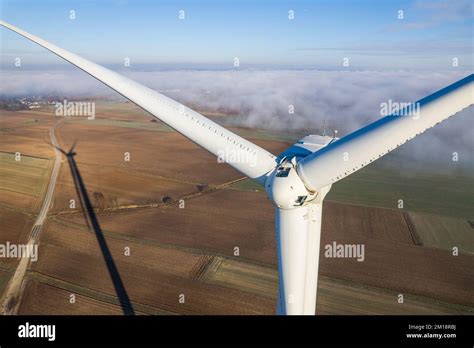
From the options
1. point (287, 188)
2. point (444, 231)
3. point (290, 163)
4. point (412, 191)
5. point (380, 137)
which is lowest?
point (444, 231)

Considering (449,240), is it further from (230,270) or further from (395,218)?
(230,270)

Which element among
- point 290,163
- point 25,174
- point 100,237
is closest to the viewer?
Result: point 290,163

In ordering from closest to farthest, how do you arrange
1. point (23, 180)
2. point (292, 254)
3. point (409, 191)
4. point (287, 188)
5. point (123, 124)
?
point (287, 188) < point (292, 254) < point (409, 191) < point (23, 180) < point (123, 124)

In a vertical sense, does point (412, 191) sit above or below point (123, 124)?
below

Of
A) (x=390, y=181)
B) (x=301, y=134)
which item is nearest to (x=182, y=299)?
(x=390, y=181)

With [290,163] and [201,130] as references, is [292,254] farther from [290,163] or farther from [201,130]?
[201,130]

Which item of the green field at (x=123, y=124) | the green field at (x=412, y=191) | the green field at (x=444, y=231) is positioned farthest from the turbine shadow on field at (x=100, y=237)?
the green field at (x=123, y=124)

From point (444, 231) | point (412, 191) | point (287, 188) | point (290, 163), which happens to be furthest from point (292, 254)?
point (412, 191)
